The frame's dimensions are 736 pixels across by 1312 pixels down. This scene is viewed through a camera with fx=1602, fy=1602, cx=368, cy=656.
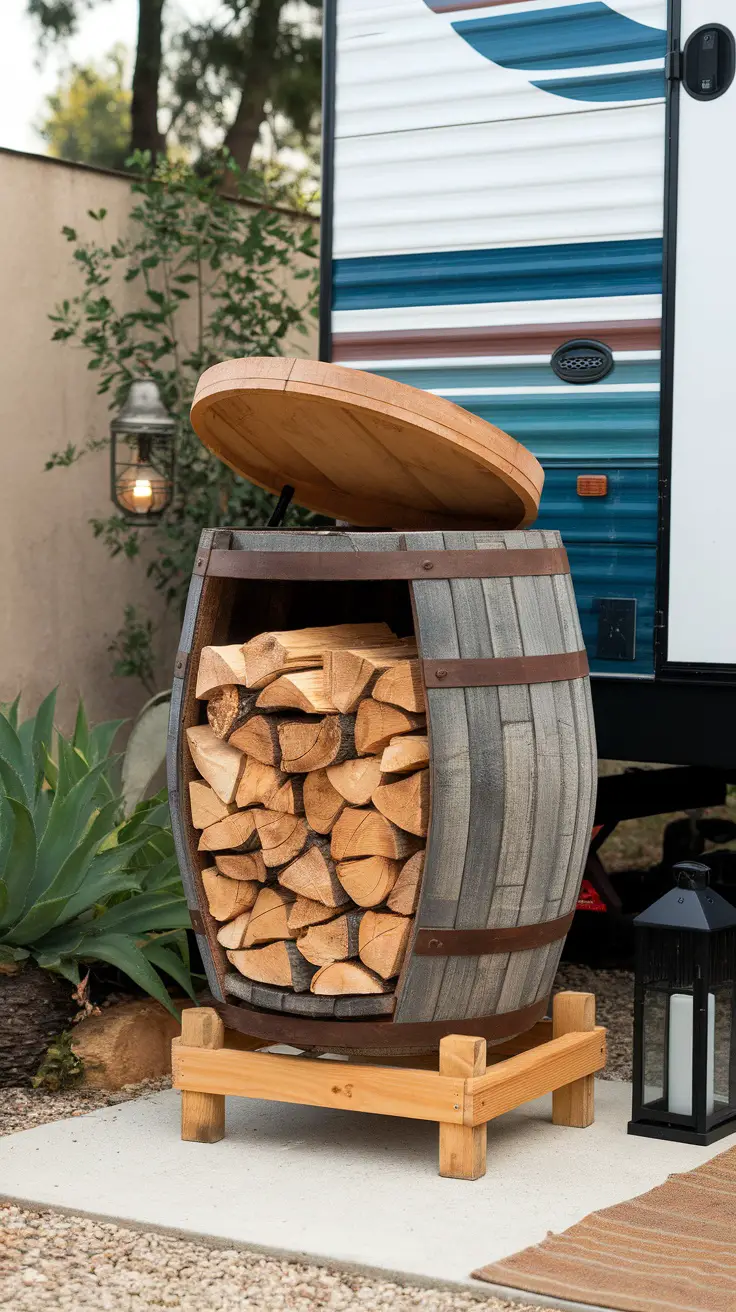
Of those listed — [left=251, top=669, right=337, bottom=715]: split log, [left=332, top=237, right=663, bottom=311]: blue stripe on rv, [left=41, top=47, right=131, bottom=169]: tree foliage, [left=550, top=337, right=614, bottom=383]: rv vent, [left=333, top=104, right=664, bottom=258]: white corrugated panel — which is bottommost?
[left=251, top=669, right=337, bottom=715]: split log

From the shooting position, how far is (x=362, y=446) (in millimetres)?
3324

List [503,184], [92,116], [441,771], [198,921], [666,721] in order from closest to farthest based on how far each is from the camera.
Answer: [441,771]
[198,921]
[666,721]
[503,184]
[92,116]

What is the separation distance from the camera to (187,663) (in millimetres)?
3305

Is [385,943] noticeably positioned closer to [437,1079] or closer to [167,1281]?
[437,1079]

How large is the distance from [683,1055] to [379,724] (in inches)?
37.6

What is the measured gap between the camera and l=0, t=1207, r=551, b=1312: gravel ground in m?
2.51

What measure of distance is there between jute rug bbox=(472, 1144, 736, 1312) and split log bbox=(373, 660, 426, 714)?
0.98m

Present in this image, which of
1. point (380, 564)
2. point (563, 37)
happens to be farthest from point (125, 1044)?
point (563, 37)

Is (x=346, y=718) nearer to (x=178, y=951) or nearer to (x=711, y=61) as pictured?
(x=178, y=951)

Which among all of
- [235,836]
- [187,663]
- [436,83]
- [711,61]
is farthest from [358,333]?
[235,836]

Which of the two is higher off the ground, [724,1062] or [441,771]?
[441,771]

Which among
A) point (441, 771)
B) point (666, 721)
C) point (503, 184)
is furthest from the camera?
point (503, 184)

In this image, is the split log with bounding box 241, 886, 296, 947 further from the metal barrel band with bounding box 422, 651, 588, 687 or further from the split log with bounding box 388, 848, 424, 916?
the metal barrel band with bounding box 422, 651, 588, 687

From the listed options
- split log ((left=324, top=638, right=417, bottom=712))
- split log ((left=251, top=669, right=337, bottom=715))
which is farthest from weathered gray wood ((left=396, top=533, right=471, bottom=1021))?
split log ((left=251, top=669, right=337, bottom=715))
